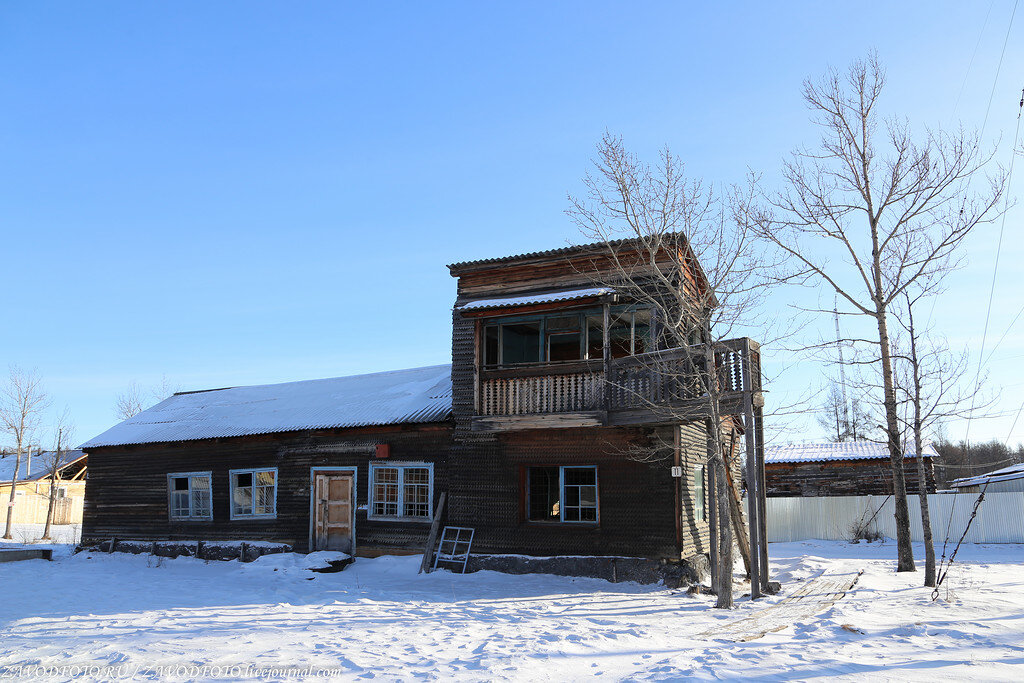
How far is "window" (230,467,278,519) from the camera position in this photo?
19625mm

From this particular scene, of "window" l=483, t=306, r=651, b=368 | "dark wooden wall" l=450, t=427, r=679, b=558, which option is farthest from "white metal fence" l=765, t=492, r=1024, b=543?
"dark wooden wall" l=450, t=427, r=679, b=558

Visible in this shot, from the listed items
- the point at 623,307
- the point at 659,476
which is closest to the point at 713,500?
the point at 659,476

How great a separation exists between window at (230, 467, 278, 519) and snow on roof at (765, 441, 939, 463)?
60.7ft

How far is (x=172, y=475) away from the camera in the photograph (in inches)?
834

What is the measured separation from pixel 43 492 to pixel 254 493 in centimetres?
3259

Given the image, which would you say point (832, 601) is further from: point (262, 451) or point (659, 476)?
point (262, 451)

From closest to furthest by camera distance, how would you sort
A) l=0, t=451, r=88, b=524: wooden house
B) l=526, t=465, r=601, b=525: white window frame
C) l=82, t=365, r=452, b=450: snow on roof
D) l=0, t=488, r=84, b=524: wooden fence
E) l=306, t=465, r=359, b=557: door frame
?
l=526, t=465, r=601, b=525: white window frame < l=306, t=465, r=359, b=557: door frame < l=82, t=365, r=452, b=450: snow on roof < l=0, t=488, r=84, b=524: wooden fence < l=0, t=451, r=88, b=524: wooden house

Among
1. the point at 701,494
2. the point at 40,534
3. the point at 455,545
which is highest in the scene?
the point at 701,494

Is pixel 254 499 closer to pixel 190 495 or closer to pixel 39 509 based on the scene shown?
pixel 190 495

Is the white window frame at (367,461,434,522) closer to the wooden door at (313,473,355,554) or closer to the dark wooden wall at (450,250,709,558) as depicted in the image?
the wooden door at (313,473,355,554)

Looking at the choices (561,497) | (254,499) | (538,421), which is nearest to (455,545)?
(561,497)

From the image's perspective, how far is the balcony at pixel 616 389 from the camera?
13.6 m

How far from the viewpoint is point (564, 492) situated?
1620cm

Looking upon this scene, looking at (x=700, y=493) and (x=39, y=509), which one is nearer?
(x=700, y=493)
